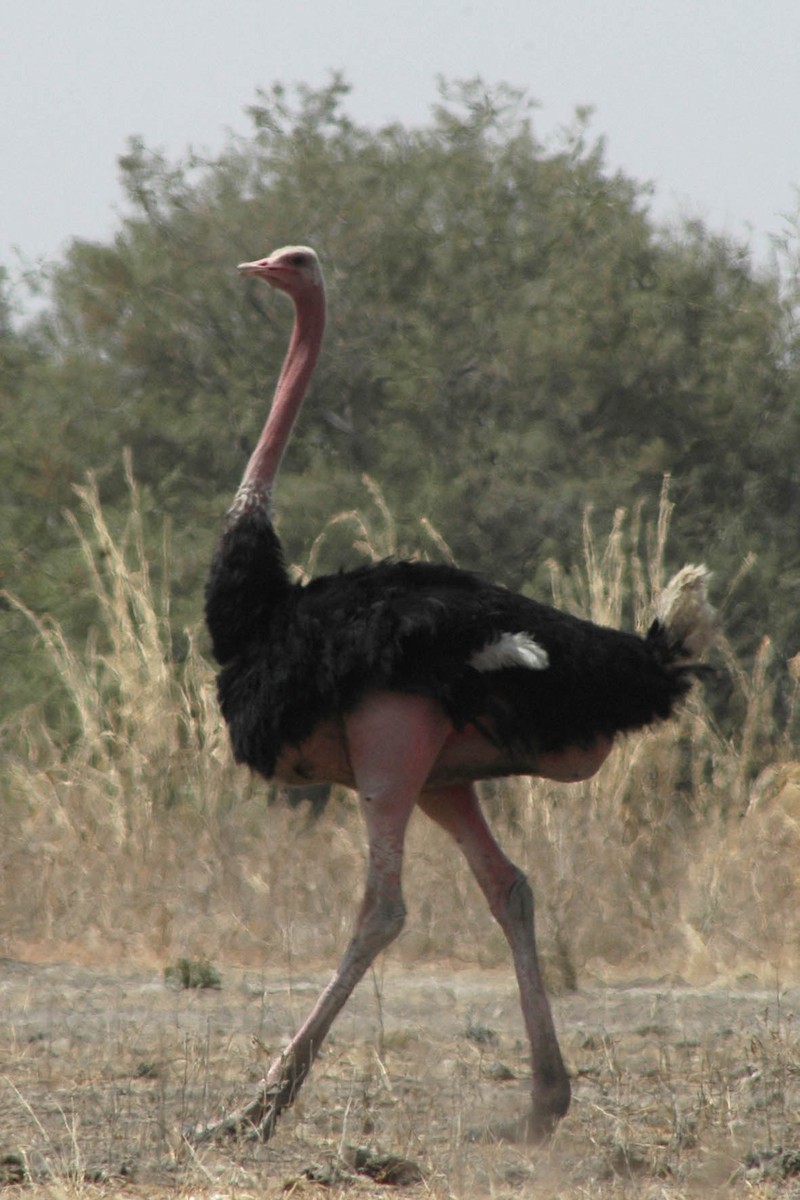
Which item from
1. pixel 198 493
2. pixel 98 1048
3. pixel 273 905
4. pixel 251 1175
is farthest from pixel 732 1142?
pixel 198 493

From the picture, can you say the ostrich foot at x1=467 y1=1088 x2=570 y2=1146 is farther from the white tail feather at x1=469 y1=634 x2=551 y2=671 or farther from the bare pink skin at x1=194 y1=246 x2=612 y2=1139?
the white tail feather at x1=469 y1=634 x2=551 y2=671

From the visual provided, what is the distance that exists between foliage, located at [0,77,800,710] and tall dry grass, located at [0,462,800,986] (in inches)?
217

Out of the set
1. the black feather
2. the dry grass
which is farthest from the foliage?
the black feather

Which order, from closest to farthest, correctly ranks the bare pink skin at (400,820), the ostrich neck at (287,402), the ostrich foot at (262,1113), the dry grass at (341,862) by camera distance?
1. the ostrich foot at (262,1113)
2. the bare pink skin at (400,820)
3. the ostrich neck at (287,402)
4. the dry grass at (341,862)

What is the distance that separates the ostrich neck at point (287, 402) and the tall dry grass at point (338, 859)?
191cm

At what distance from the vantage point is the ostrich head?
4.96 m

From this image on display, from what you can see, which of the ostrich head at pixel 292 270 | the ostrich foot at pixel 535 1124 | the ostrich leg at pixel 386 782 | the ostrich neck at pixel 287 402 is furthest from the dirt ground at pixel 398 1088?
the ostrich head at pixel 292 270

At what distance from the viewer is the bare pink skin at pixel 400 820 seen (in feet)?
13.0

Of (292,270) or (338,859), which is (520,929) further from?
(338,859)

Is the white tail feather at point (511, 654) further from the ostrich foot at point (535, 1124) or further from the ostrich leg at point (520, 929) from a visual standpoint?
the ostrich foot at point (535, 1124)

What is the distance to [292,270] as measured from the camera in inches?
196

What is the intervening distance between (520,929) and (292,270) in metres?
1.83

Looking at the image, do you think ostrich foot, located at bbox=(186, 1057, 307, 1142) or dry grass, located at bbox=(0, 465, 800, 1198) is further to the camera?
dry grass, located at bbox=(0, 465, 800, 1198)

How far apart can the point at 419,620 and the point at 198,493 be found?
1151 centimetres
